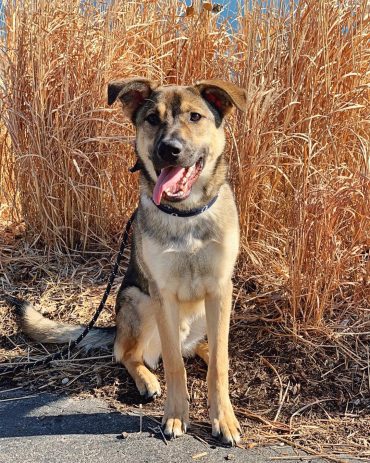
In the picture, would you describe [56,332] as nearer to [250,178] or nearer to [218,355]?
[218,355]

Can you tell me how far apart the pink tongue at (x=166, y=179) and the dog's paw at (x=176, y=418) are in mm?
1009

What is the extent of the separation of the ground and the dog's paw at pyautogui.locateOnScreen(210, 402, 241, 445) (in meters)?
0.06

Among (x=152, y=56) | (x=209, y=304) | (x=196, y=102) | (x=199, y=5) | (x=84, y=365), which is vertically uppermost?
(x=199, y=5)

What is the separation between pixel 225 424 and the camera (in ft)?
9.04

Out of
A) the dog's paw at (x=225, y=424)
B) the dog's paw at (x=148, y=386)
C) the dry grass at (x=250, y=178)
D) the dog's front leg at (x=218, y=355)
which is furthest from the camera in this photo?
the dry grass at (x=250, y=178)

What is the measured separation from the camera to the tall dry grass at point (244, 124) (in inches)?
140

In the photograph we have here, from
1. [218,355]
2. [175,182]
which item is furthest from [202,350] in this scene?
[175,182]

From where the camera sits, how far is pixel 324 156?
3904mm

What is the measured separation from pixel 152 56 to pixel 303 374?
2659 mm

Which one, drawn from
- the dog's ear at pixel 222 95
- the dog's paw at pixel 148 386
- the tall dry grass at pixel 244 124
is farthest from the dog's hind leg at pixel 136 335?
the dog's ear at pixel 222 95

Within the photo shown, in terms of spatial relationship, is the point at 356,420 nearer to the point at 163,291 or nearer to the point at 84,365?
the point at 163,291

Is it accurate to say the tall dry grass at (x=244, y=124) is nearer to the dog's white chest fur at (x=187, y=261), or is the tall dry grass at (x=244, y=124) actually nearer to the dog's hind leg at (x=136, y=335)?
the dog's white chest fur at (x=187, y=261)

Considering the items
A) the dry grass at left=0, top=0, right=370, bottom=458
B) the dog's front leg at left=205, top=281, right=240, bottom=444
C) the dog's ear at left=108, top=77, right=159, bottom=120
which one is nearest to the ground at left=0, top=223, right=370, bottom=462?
the dry grass at left=0, top=0, right=370, bottom=458

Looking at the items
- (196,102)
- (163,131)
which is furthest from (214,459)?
(196,102)
